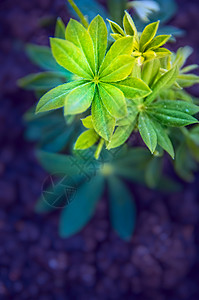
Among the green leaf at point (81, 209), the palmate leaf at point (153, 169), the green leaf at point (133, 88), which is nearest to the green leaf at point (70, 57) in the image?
the green leaf at point (133, 88)

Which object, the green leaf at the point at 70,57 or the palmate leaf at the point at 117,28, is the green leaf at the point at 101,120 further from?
the palmate leaf at the point at 117,28

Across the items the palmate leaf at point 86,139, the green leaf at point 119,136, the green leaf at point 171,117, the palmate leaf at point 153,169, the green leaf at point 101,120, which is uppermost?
the green leaf at point 101,120

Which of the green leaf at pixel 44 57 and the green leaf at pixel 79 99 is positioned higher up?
the green leaf at pixel 79 99

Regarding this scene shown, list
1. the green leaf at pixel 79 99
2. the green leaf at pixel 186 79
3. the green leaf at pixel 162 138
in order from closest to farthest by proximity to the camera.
Result: the green leaf at pixel 79 99
the green leaf at pixel 162 138
the green leaf at pixel 186 79

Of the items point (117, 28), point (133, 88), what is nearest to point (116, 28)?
point (117, 28)

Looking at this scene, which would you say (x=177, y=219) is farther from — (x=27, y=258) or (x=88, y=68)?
(x=88, y=68)

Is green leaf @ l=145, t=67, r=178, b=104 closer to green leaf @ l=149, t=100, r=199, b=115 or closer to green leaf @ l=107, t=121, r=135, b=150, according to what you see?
green leaf @ l=149, t=100, r=199, b=115

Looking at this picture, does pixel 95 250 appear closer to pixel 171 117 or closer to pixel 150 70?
pixel 171 117
